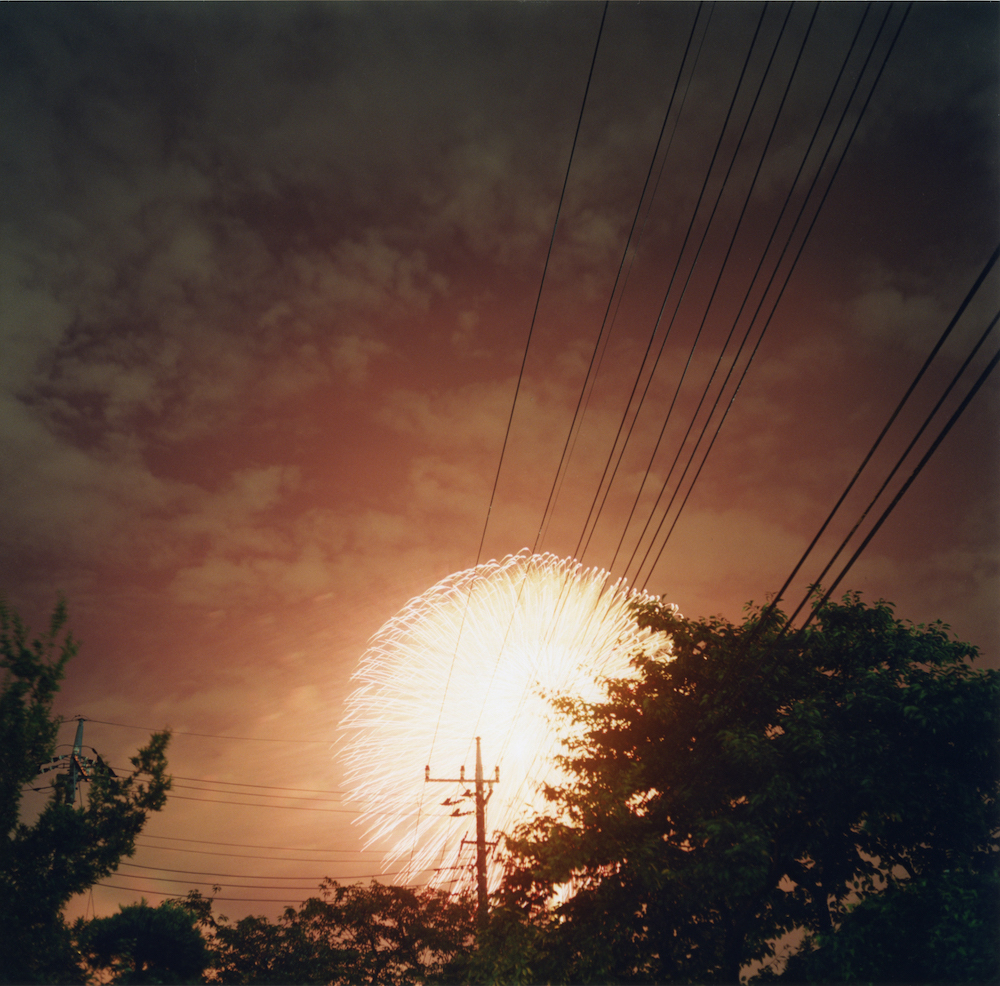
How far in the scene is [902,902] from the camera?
39.4 feet

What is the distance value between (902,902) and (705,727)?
4606mm

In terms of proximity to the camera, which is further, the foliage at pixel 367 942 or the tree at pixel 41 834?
the foliage at pixel 367 942

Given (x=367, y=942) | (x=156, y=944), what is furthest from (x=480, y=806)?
(x=156, y=944)

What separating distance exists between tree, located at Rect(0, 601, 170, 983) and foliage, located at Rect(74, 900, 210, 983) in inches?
844

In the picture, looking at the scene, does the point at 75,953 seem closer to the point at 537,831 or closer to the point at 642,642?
the point at 537,831

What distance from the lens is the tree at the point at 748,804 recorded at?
13125mm

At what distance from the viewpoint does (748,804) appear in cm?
1443

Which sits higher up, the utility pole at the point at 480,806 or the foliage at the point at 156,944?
the utility pole at the point at 480,806

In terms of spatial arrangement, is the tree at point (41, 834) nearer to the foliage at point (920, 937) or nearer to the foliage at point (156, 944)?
the foliage at point (920, 937)

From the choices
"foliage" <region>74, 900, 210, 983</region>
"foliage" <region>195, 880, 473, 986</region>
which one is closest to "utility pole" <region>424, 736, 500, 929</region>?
"foliage" <region>195, 880, 473, 986</region>

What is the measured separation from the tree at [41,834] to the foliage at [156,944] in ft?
70.3

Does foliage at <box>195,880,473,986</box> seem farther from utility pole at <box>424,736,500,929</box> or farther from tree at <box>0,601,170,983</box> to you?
tree at <box>0,601,170,983</box>

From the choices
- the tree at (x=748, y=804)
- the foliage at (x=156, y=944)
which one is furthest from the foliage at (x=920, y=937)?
the foliage at (x=156, y=944)

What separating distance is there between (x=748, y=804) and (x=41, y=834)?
15396 mm
